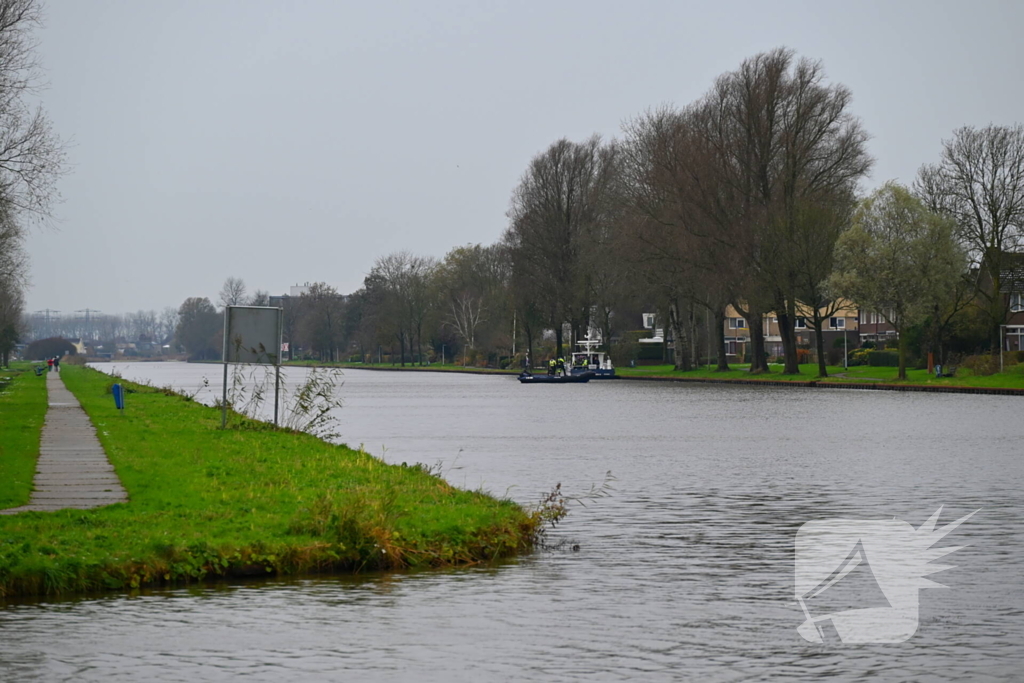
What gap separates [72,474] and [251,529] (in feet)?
20.9

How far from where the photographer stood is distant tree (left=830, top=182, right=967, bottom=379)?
65.4m

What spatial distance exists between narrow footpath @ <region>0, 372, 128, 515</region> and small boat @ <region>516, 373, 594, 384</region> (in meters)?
56.9

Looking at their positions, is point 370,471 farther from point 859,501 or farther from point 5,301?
point 5,301

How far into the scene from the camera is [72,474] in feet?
63.6

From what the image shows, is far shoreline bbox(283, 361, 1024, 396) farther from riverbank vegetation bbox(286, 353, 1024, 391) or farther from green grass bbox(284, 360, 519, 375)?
green grass bbox(284, 360, 519, 375)

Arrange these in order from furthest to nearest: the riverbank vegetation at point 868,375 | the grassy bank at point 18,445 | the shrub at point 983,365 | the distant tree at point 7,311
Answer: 1. the distant tree at point 7,311
2. the shrub at point 983,365
3. the riverbank vegetation at point 868,375
4. the grassy bank at point 18,445

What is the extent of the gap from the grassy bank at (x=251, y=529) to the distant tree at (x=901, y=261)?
49.8m

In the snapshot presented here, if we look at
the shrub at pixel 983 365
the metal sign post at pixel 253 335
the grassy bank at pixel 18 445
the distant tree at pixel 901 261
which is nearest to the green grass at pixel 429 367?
the distant tree at pixel 901 261

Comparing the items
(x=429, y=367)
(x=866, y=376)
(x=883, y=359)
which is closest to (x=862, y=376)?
(x=866, y=376)

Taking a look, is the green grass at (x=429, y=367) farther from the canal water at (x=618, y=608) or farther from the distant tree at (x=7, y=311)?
the canal water at (x=618, y=608)

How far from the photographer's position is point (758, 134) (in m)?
73.3

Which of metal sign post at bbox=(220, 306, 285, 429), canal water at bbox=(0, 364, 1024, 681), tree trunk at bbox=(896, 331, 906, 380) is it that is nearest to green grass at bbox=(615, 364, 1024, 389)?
tree trunk at bbox=(896, 331, 906, 380)

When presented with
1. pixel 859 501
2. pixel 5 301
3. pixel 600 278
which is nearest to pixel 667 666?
pixel 859 501

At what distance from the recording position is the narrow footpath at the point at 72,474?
16078 millimetres
